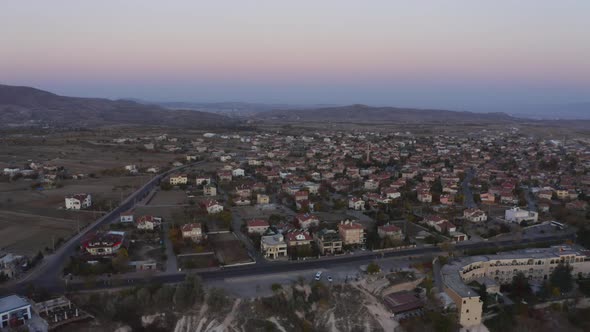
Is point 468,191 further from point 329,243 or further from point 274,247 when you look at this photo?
point 274,247

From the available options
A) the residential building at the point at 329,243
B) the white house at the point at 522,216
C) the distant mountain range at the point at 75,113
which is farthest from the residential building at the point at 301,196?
the distant mountain range at the point at 75,113

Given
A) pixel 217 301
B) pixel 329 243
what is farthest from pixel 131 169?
pixel 217 301

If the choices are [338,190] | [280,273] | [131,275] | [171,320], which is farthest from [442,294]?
[338,190]

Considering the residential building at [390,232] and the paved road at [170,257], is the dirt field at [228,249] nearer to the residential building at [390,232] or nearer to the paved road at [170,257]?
the paved road at [170,257]

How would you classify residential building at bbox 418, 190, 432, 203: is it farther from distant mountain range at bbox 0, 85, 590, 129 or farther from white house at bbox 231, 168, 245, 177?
distant mountain range at bbox 0, 85, 590, 129

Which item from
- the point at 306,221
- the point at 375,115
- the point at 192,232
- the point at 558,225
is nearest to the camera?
the point at 192,232

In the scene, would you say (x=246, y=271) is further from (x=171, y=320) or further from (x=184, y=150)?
(x=184, y=150)

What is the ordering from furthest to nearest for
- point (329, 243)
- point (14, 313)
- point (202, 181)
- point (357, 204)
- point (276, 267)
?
point (202, 181) → point (357, 204) → point (329, 243) → point (276, 267) → point (14, 313)
